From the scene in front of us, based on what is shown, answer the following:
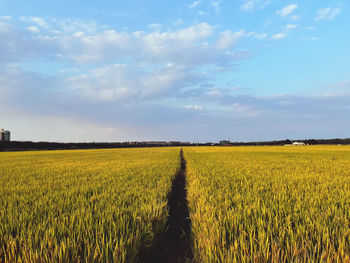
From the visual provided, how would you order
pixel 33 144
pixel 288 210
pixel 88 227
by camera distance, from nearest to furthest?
pixel 88 227 → pixel 288 210 → pixel 33 144

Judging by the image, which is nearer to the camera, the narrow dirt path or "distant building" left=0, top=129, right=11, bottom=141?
the narrow dirt path

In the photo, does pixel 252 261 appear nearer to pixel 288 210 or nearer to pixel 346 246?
pixel 346 246

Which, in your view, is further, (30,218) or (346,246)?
(30,218)

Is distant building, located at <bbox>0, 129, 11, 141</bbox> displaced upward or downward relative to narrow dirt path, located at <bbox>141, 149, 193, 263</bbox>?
upward

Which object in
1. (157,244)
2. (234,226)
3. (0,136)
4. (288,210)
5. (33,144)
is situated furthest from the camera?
(0,136)

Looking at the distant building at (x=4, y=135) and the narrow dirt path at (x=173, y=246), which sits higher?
the distant building at (x=4, y=135)

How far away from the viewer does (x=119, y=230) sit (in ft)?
7.23

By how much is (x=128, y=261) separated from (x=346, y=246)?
203 cm

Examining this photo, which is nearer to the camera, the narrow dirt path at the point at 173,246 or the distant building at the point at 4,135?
the narrow dirt path at the point at 173,246

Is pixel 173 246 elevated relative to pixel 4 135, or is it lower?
lower

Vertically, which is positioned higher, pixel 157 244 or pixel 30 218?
pixel 30 218

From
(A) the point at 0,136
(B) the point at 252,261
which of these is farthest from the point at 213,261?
(A) the point at 0,136

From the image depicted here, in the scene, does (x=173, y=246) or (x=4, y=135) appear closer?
(x=173, y=246)

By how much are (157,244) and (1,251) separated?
1.61 m
